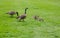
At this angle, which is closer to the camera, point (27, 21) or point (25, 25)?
point (25, 25)

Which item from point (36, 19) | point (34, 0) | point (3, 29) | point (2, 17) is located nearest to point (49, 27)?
point (36, 19)

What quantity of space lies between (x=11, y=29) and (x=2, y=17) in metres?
1.44

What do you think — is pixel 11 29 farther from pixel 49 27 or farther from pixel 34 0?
pixel 34 0

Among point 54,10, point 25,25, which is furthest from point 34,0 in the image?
point 25,25

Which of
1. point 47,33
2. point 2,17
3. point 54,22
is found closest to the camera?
point 47,33

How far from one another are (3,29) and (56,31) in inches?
57.1

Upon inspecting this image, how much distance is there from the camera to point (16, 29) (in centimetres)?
555

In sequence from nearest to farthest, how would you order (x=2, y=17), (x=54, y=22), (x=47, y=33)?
1. (x=47, y=33)
2. (x=54, y=22)
3. (x=2, y=17)

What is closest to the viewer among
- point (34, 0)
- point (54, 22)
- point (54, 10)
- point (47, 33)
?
point (47, 33)

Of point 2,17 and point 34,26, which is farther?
point 2,17

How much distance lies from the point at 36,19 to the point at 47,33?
1277 mm

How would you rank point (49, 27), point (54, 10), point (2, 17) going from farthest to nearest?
point (54, 10) < point (2, 17) < point (49, 27)

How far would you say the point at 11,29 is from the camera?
557 cm

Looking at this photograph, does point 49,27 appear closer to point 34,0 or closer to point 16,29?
point 16,29
